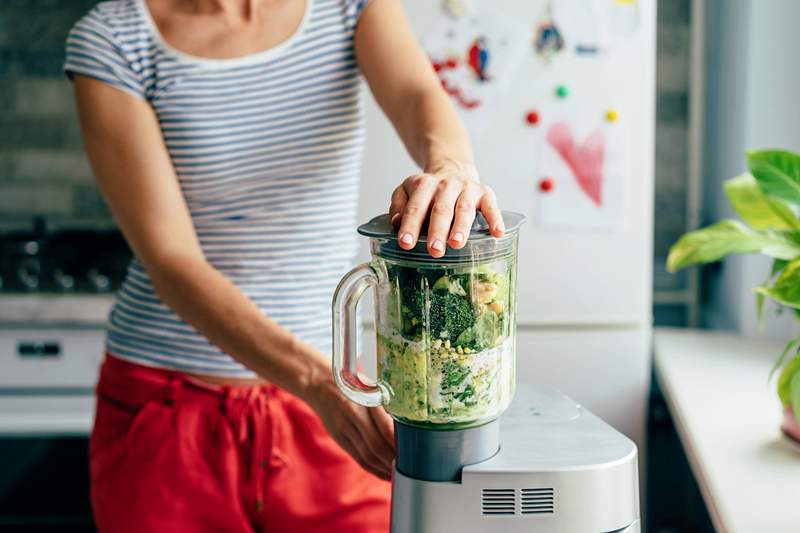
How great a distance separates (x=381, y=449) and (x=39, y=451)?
1436 mm

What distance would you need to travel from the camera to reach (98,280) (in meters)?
2.13

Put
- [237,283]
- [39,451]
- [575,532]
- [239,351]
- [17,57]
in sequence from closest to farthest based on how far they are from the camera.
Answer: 1. [575,532]
2. [239,351]
3. [237,283]
4. [39,451]
5. [17,57]

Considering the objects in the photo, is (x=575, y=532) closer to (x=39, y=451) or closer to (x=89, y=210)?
(x=39, y=451)

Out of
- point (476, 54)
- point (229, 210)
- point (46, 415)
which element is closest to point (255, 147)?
point (229, 210)

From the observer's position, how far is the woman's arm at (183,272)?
903 millimetres

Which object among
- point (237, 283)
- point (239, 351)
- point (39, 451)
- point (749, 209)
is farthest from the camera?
point (39, 451)

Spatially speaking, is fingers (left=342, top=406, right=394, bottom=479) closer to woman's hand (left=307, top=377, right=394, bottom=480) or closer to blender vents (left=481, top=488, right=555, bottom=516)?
woman's hand (left=307, top=377, right=394, bottom=480)

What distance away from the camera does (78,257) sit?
2219mm

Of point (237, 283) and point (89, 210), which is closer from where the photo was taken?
point (237, 283)

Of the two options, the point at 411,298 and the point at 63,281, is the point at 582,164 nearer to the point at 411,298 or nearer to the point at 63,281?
the point at 63,281

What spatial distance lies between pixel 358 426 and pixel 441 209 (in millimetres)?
247

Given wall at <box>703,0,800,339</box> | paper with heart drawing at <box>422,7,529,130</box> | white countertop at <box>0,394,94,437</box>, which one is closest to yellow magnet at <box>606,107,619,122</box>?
paper with heart drawing at <box>422,7,529,130</box>

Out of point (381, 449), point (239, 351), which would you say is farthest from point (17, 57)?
point (381, 449)

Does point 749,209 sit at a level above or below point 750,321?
above
